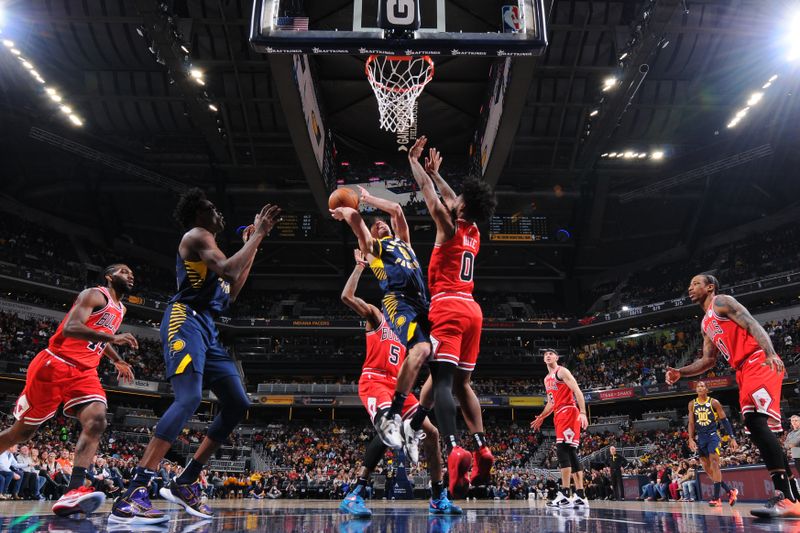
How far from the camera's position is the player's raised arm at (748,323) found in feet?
15.0

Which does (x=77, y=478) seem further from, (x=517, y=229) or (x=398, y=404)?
(x=517, y=229)

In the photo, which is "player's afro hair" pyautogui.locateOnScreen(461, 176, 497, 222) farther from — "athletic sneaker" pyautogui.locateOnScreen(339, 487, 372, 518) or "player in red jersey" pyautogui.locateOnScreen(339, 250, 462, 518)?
"athletic sneaker" pyautogui.locateOnScreen(339, 487, 372, 518)

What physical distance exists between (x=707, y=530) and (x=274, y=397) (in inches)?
1079

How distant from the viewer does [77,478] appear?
4.35 m

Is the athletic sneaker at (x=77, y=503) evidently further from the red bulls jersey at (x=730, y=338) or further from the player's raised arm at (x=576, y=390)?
the player's raised arm at (x=576, y=390)

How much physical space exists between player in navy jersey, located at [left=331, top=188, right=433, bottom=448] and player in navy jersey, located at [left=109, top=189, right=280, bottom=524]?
900 millimetres

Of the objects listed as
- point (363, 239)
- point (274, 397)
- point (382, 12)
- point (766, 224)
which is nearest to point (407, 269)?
point (363, 239)

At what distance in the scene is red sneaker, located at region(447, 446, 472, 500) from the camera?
3.72 m

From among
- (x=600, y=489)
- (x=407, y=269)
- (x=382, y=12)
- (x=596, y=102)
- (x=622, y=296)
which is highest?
(x=596, y=102)

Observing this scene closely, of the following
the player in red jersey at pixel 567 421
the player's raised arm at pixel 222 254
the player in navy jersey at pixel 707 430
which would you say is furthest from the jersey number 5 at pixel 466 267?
the player in navy jersey at pixel 707 430

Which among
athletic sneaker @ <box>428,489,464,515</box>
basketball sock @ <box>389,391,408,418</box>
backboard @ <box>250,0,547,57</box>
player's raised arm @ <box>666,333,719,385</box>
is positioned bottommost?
athletic sneaker @ <box>428,489,464,515</box>

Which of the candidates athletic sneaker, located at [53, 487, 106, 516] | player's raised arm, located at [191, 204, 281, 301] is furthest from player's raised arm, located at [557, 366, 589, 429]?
athletic sneaker, located at [53, 487, 106, 516]

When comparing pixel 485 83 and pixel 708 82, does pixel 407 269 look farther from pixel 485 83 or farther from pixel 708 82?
pixel 708 82

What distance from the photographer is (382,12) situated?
7059 mm
